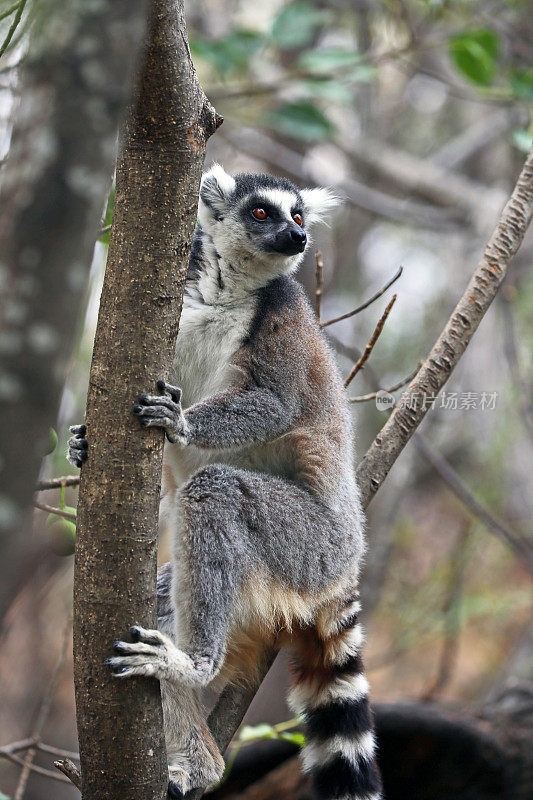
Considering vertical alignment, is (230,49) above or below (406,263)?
below

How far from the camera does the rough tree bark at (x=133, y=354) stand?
7.07ft

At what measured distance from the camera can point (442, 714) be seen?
17.1 ft

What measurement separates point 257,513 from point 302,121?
3834mm

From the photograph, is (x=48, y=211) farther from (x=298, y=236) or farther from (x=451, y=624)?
(x=451, y=624)

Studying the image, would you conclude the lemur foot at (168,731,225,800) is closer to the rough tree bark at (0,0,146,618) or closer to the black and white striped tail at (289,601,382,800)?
the black and white striped tail at (289,601,382,800)

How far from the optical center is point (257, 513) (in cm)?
320

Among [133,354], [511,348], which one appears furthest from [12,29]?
[511,348]

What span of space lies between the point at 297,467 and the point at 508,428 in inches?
184

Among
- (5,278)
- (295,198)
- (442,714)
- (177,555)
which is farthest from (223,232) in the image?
(442,714)

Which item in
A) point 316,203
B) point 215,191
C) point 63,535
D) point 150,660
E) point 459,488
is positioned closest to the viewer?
point 150,660

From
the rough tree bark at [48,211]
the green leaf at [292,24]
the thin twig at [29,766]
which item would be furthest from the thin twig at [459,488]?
the rough tree bark at [48,211]

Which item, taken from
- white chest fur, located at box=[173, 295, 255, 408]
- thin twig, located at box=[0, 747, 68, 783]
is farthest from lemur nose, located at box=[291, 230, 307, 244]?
thin twig, located at box=[0, 747, 68, 783]

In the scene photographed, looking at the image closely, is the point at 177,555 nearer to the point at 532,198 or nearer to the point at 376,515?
the point at 532,198

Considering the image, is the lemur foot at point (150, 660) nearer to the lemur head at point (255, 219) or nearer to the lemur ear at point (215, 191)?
the lemur head at point (255, 219)
